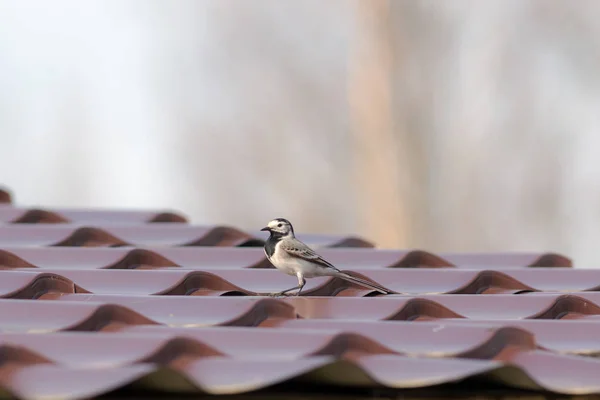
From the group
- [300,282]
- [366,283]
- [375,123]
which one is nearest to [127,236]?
[300,282]

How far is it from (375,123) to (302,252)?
14382mm

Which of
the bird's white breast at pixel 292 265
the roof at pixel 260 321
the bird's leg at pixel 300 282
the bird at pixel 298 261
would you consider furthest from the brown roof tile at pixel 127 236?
the bird's leg at pixel 300 282

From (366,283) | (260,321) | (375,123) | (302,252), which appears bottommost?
(260,321)

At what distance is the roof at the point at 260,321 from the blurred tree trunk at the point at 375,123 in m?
12.8

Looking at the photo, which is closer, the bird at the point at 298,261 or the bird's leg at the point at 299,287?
the bird's leg at the point at 299,287

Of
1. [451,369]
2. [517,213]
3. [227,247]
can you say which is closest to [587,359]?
[451,369]

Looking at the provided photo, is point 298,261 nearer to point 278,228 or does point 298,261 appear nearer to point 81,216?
point 278,228

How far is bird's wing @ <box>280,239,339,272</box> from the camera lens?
525cm

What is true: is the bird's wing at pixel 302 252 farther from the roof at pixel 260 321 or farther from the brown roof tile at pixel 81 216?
the brown roof tile at pixel 81 216

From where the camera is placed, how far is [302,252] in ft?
17.8

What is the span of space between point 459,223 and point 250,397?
17.7 meters

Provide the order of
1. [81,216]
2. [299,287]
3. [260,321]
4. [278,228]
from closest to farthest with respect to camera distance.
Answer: [260,321] → [299,287] → [278,228] → [81,216]

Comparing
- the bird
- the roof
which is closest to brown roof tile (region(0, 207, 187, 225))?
the roof

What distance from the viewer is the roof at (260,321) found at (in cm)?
307
